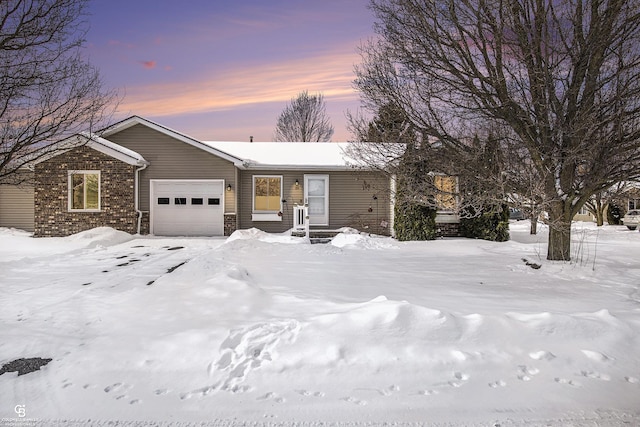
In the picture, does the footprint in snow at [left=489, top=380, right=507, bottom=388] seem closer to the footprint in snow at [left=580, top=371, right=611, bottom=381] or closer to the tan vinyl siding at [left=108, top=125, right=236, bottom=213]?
the footprint in snow at [left=580, top=371, right=611, bottom=381]

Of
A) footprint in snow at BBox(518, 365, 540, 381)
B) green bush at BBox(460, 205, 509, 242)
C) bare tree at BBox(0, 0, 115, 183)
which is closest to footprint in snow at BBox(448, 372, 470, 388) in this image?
footprint in snow at BBox(518, 365, 540, 381)

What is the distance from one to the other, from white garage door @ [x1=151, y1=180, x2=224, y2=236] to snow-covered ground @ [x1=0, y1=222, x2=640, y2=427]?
903cm

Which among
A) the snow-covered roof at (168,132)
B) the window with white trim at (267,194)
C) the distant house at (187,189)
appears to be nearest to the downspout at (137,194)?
the distant house at (187,189)

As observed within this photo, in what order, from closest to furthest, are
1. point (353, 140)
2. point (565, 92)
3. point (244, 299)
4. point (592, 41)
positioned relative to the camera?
point (244, 299) → point (592, 41) → point (565, 92) → point (353, 140)

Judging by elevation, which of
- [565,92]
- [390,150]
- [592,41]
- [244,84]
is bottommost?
[390,150]

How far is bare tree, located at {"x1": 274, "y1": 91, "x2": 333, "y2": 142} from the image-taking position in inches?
1342

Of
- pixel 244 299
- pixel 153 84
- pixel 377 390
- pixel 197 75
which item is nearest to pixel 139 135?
pixel 153 84

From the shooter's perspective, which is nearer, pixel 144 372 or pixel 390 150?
pixel 144 372

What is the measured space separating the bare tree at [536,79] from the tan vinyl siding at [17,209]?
18.8 m

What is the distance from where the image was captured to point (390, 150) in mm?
10406

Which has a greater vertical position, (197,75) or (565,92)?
(197,75)

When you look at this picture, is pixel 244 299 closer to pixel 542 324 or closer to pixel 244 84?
pixel 542 324

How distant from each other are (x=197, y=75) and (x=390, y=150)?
893 centimetres

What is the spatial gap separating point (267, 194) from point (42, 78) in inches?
380
